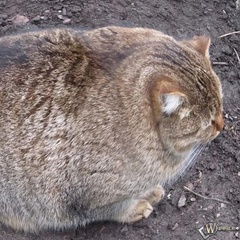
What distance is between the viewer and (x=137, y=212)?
4.00 m

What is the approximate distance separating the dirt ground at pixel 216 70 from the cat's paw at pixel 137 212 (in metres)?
0.05

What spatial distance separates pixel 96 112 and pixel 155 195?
83 centimetres

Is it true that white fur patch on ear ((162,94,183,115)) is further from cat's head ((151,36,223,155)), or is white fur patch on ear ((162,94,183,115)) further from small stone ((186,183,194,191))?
small stone ((186,183,194,191))

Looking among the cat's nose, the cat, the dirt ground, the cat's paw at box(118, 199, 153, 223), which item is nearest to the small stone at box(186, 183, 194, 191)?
the dirt ground

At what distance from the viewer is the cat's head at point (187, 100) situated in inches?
131

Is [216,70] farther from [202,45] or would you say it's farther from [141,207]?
[141,207]

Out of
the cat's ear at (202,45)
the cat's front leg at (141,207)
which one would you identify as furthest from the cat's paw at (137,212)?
the cat's ear at (202,45)

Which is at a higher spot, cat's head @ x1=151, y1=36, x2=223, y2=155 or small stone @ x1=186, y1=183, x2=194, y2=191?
cat's head @ x1=151, y1=36, x2=223, y2=155

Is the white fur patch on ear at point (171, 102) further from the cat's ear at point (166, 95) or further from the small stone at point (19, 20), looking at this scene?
the small stone at point (19, 20)

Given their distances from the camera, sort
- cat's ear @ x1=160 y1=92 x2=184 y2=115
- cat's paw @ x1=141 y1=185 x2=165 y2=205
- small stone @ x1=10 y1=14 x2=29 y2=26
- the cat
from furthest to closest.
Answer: small stone @ x1=10 y1=14 x2=29 y2=26, cat's paw @ x1=141 y1=185 x2=165 y2=205, the cat, cat's ear @ x1=160 y1=92 x2=184 y2=115

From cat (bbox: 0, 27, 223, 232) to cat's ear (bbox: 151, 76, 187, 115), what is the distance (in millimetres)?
19

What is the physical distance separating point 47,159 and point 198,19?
1924 millimetres

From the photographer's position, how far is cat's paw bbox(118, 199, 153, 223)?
13.1ft

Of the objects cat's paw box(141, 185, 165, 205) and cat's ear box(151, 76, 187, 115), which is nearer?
cat's ear box(151, 76, 187, 115)
